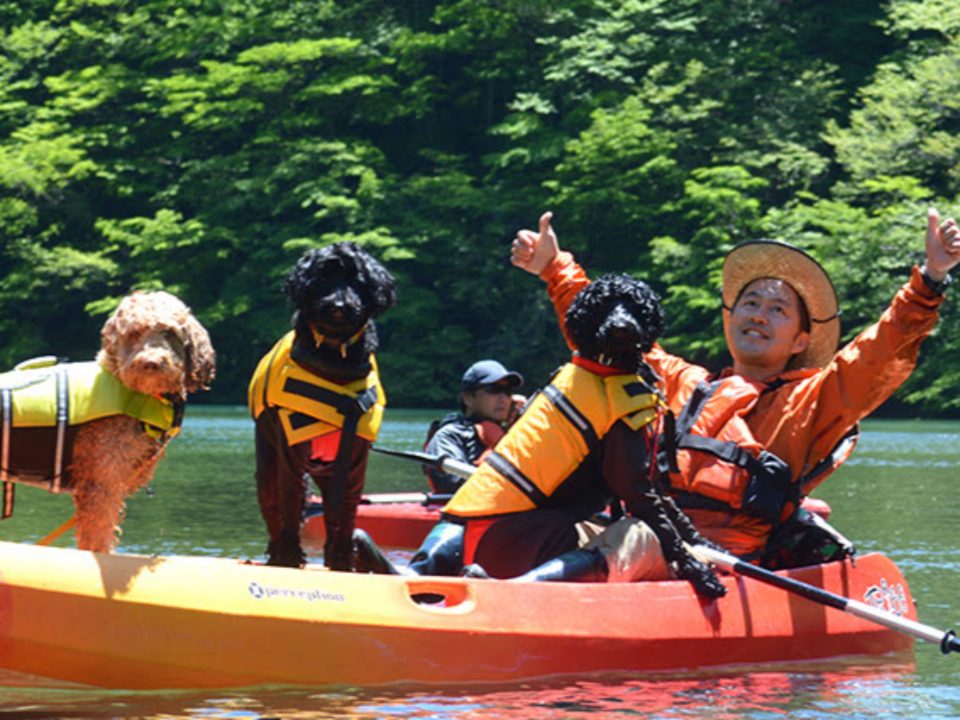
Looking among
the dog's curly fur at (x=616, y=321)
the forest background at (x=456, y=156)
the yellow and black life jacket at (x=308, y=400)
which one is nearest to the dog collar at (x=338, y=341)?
the yellow and black life jacket at (x=308, y=400)

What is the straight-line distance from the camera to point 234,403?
39031 millimetres

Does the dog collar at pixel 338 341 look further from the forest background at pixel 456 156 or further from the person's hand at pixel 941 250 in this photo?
the forest background at pixel 456 156

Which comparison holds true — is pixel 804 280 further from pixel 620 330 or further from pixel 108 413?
pixel 108 413

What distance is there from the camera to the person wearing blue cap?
34.5ft

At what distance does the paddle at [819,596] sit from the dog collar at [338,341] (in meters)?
1.56

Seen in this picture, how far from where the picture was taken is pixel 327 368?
21.3ft

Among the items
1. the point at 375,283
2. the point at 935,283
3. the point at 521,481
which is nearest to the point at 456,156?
the point at 935,283

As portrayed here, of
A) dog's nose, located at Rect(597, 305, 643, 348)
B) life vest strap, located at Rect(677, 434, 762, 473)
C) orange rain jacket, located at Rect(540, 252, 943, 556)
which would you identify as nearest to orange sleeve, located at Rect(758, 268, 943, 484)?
orange rain jacket, located at Rect(540, 252, 943, 556)

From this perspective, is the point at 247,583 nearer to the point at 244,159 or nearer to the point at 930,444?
the point at 930,444

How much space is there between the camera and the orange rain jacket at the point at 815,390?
6941 millimetres

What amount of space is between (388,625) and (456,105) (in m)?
35.5

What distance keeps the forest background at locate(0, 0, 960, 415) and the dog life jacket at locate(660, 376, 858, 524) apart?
953 inches

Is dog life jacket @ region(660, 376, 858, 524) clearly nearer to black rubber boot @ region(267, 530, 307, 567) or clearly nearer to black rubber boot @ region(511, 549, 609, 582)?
black rubber boot @ region(511, 549, 609, 582)

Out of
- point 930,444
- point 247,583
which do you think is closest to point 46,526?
point 247,583
